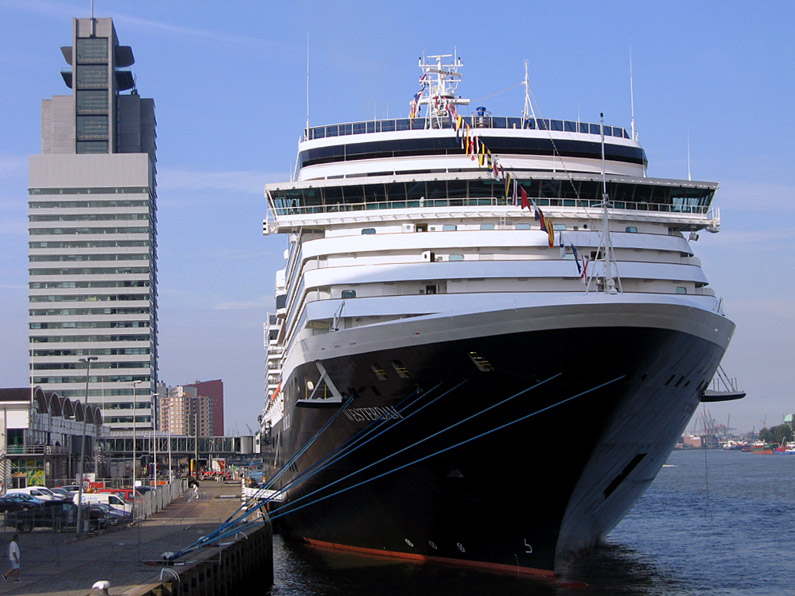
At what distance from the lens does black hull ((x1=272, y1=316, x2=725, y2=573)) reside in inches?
813

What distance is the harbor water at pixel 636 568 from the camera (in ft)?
77.5

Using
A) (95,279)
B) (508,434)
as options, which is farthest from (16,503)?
(95,279)

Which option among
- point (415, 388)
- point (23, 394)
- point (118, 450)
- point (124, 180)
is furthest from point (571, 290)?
point (124, 180)

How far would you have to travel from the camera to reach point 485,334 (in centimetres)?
2067

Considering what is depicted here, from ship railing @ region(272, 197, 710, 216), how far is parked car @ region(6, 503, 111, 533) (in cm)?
1276

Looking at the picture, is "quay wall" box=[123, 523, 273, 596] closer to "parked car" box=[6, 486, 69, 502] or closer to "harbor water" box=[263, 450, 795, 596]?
"harbor water" box=[263, 450, 795, 596]

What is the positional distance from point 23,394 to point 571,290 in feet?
178

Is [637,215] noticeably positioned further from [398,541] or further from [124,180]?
[124,180]

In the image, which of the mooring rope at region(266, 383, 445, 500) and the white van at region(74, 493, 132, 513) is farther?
the white van at region(74, 493, 132, 513)

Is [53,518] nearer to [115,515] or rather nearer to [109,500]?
[115,515]

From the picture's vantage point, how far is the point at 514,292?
25.1 metres

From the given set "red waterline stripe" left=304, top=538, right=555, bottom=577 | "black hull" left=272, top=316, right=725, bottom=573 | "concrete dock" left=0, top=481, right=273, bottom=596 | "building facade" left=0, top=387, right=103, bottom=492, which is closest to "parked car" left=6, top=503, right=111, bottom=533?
"concrete dock" left=0, top=481, right=273, bottom=596

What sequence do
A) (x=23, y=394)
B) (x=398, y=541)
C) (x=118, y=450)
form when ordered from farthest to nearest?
(x=118, y=450)
(x=23, y=394)
(x=398, y=541)

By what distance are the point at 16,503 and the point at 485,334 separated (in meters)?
28.4
